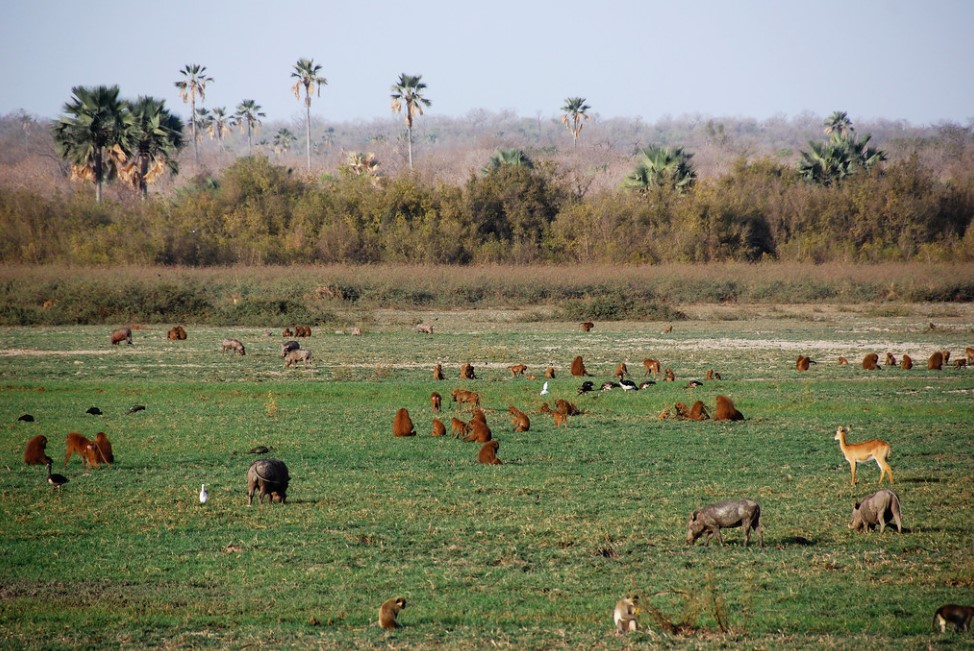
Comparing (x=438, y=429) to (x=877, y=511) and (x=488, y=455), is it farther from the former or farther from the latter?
(x=877, y=511)

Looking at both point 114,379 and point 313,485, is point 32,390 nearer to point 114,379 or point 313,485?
point 114,379

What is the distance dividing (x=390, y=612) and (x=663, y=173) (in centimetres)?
6659

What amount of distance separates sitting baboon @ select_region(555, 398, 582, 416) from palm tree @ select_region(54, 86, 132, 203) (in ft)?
157

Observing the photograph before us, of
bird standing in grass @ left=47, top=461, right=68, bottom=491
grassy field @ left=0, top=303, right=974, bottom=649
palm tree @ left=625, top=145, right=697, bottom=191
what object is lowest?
grassy field @ left=0, top=303, right=974, bottom=649

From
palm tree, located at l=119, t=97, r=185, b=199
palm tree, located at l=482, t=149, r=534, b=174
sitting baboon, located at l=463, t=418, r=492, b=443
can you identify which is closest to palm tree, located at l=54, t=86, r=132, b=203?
palm tree, located at l=119, t=97, r=185, b=199

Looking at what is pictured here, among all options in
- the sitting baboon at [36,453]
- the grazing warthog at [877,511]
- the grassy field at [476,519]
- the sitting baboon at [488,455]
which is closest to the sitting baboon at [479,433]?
the grassy field at [476,519]

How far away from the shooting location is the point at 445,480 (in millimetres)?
14883

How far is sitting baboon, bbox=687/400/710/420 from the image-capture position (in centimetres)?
2017

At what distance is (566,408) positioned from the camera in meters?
Result: 20.4

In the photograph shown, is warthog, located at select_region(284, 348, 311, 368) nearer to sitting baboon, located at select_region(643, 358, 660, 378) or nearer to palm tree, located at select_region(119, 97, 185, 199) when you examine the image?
sitting baboon, located at select_region(643, 358, 660, 378)

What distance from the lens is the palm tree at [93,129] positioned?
197ft

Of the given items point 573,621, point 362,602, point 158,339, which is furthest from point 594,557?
point 158,339

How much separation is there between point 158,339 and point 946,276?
39831 mm

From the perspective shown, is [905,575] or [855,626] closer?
[855,626]
